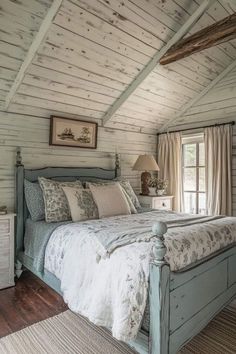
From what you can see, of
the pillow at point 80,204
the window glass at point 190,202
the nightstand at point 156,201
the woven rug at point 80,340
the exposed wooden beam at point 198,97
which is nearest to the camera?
the woven rug at point 80,340

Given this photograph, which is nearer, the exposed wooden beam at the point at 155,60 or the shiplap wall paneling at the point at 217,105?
the exposed wooden beam at the point at 155,60

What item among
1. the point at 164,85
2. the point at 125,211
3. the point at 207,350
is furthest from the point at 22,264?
the point at 164,85

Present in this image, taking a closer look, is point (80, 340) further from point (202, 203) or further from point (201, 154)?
point (201, 154)

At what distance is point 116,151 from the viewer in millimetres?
4137

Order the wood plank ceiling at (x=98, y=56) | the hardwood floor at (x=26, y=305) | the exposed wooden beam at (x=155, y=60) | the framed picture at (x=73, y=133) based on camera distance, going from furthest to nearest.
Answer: the framed picture at (x=73, y=133) < the exposed wooden beam at (x=155, y=60) < the wood plank ceiling at (x=98, y=56) < the hardwood floor at (x=26, y=305)

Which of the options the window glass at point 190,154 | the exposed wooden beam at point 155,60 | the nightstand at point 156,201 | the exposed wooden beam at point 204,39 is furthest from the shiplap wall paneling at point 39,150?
the exposed wooden beam at point 204,39

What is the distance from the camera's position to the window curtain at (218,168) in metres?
3.67

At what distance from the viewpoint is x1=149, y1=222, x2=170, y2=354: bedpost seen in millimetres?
1407

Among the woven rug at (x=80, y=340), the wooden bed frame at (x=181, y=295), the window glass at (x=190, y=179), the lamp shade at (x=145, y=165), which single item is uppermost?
the lamp shade at (x=145, y=165)

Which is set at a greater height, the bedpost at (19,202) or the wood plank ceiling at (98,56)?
the wood plank ceiling at (98,56)

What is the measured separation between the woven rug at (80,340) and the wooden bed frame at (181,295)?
0.16 metres

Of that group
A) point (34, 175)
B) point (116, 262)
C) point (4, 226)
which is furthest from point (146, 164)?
point (116, 262)

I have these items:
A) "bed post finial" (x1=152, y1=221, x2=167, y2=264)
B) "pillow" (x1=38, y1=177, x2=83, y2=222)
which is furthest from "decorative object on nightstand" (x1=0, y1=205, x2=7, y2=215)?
"bed post finial" (x1=152, y1=221, x2=167, y2=264)

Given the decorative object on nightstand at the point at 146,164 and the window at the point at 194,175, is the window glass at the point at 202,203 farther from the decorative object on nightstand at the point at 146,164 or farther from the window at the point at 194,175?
the decorative object on nightstand at the point at 146,164
